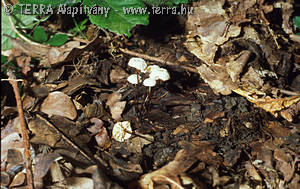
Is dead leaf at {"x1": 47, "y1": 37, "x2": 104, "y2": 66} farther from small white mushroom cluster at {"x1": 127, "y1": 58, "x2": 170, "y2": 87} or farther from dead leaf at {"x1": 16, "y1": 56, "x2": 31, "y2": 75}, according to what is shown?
small white mushroom cluster at {"x1": 127, "y1": 58, "x2": 170, "y2": 87}

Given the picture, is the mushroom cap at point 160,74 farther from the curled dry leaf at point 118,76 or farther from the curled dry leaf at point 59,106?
the curled dry leaf at point 59,106

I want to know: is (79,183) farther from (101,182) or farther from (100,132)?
(100,132)

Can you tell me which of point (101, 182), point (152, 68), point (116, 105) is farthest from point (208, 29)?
point (101, 182)

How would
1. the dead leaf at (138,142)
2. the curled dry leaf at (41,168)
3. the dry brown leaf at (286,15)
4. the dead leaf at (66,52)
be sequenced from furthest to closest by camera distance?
the dry brown leaf at (286,15), the dead leaf at (66,52), the dead leaf at (138,142), the curled dry leaf at (41,168)

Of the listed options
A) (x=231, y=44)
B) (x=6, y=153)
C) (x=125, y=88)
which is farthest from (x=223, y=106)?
(x=6, y=153)

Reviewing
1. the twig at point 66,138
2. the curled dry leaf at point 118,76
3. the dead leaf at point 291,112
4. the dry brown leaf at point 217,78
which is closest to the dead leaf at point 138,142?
the twig at point 66,138

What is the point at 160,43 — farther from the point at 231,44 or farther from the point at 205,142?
the point at 205,142

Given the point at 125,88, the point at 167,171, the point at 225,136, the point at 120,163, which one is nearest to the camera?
the point at 167,171
